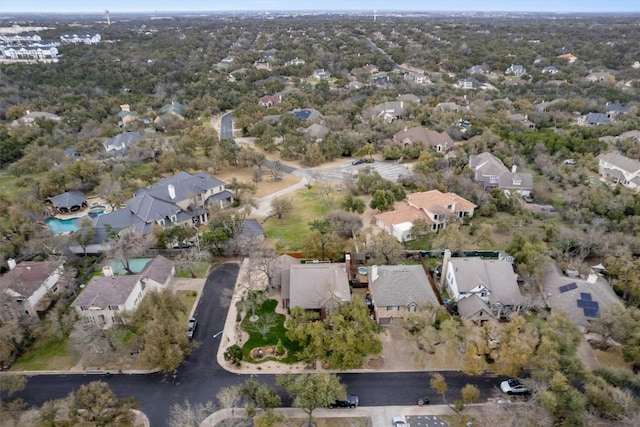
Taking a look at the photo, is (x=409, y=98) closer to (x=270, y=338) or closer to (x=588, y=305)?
(x=588, y=305)

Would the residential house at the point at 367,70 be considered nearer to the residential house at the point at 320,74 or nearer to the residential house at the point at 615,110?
the residential house at the point at 320,74

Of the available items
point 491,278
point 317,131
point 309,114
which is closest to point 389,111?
point 309,114

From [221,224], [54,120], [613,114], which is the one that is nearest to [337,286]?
[221,224]

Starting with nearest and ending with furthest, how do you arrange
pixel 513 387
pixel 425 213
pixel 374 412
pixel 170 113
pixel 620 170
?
pixel 374 412 < pixel 513 387 < pixel 425 213 < pixel 620 170 < pixel 170 113

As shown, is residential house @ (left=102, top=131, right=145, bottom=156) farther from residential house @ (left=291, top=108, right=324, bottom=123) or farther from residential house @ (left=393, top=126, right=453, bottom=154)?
residential house @ (left=393, top=126, right=453, bottom=154)

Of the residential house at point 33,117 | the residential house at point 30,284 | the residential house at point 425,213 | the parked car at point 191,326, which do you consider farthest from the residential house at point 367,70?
the parked car at point 191,326

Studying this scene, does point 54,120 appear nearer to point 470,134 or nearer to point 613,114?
point 470,134
